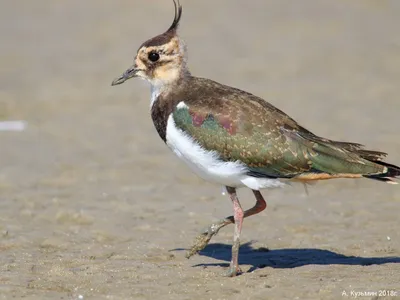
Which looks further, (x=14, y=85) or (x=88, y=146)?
(x=14, y=85)

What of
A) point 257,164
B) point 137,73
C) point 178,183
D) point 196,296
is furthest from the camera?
point 178,183

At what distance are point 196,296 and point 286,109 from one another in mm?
8624

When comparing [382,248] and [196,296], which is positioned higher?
[382,248]

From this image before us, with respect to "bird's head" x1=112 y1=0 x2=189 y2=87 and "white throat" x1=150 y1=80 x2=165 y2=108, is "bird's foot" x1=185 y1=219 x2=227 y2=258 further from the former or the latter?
"bird's head" x1=112 y1=0 x2=189 y2=87

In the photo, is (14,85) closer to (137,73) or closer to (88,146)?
(88,146)

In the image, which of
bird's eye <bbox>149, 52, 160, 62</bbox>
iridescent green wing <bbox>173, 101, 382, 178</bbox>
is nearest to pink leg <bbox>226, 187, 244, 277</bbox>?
iridescent green wing <bbox>173, 101, 382, 178</bbox>

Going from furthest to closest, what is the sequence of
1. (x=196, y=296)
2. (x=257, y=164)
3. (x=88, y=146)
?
(x=88, y=146) < (x=257, y=164) < (x=196, y=296)

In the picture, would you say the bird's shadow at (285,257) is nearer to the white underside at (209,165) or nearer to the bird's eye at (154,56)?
the white underside at (209,165)

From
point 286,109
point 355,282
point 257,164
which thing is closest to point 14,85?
point 286,109

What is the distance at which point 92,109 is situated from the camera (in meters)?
18.2

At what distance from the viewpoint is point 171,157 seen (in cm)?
1598

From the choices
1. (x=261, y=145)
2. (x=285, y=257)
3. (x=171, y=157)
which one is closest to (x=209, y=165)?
(x=261, y=145)

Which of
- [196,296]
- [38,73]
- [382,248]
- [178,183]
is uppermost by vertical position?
[38,73]

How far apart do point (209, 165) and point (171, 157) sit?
523cm
